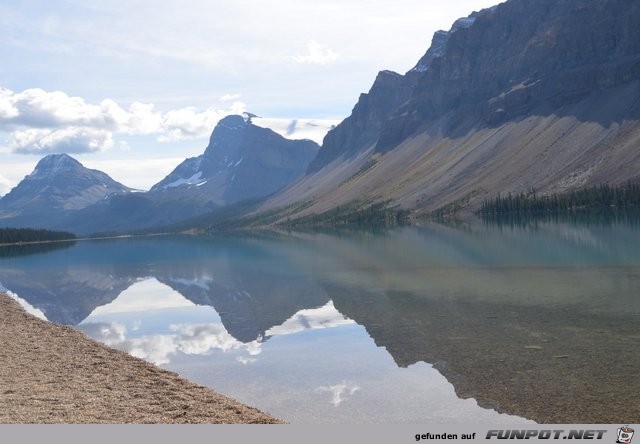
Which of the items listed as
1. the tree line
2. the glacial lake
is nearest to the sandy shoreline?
the glacial lake

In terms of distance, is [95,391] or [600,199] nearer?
[95,391]

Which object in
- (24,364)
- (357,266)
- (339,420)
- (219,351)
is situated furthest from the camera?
(357,266)

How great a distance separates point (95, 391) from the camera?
21.8 m

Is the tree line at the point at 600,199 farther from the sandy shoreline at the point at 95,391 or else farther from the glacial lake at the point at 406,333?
the sandy shoreline at the point at 95,391

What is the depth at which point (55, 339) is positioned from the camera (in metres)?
34.9

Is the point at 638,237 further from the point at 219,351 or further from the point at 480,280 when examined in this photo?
the point at 219,351

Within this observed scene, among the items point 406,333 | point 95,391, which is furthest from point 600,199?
point 95,391

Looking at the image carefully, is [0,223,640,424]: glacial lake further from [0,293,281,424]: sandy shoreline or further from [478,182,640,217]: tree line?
[478,182,640,217]: tree line

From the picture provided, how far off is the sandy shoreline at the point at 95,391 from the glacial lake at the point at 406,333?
2.30m

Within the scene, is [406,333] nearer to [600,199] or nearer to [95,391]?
[95,391]

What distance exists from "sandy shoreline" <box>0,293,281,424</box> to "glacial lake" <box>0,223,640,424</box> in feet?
7.55

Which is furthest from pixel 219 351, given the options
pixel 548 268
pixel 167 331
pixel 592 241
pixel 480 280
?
pixel 592 241

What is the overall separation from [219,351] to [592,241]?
64.1m

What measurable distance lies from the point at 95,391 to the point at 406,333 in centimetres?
1739
